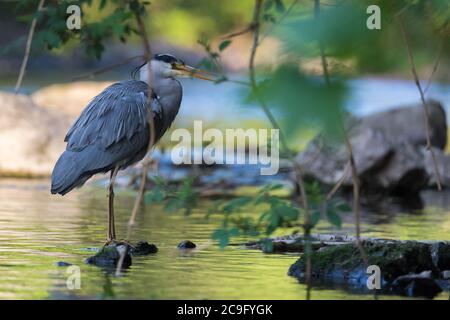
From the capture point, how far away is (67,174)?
316 inches

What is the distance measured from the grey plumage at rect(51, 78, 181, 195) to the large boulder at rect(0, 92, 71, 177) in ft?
22.9

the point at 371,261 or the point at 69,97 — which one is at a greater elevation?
the point at 69,97

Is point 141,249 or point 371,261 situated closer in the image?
point 371,261

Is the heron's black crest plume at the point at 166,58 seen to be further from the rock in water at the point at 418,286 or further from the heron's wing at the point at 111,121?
the rock in water at the point at 418,286

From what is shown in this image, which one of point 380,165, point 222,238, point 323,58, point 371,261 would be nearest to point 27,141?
point 380,165

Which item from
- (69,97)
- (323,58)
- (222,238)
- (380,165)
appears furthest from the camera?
(69,97)

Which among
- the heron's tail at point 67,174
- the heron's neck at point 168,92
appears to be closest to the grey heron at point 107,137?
the heron's tail at point 67,174

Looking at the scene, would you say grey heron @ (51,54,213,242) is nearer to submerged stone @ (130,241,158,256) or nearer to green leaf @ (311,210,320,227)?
submerged stone @ (130,241,158,256)

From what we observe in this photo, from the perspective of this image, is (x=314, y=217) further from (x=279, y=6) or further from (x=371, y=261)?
(x=279, y=6)

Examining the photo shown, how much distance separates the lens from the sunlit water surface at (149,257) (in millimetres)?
6117

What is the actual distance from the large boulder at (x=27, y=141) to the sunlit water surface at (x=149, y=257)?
120 inches

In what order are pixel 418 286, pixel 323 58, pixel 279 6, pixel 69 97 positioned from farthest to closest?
pixel 69 97, pixel 418 286, pixel 279 6, pixel 323 58

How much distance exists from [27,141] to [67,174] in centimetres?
746
